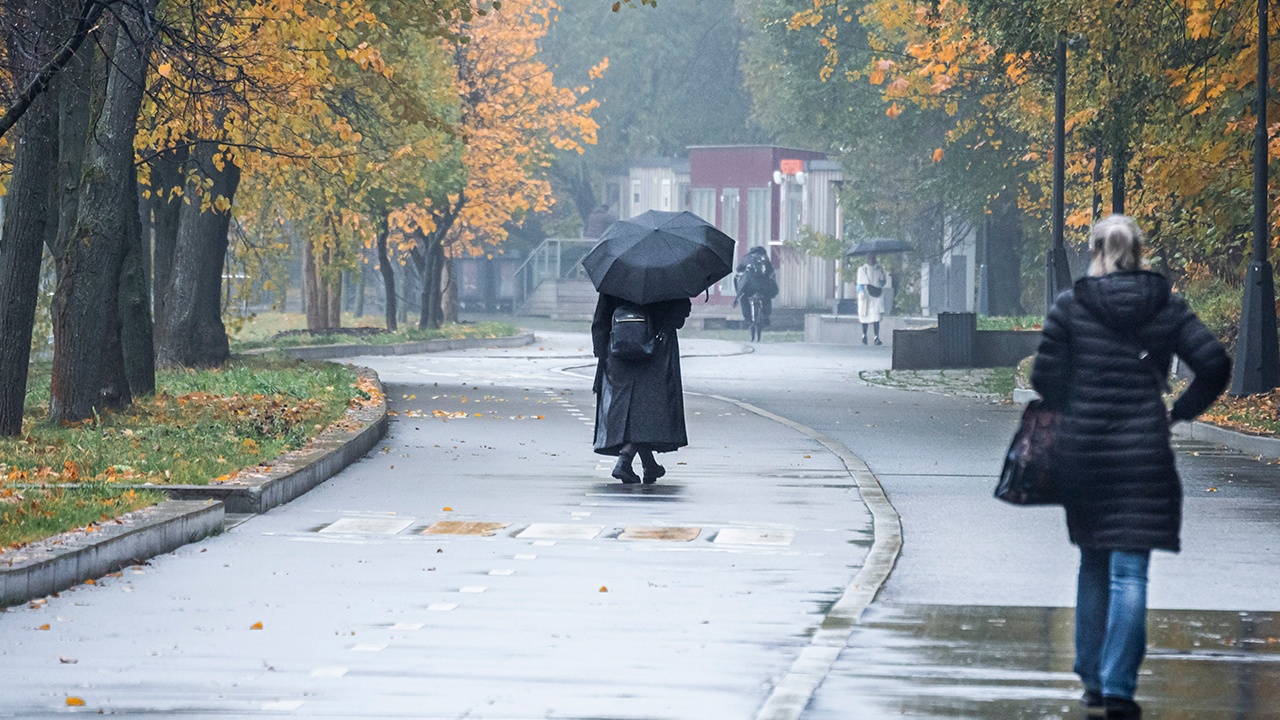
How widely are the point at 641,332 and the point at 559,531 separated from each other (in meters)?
2.55

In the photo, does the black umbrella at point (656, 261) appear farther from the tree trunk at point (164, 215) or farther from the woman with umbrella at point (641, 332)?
the tree trunk at point (164, 215)

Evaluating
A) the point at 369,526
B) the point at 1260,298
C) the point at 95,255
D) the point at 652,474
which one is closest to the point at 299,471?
the point at 369,526

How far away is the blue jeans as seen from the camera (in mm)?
6789

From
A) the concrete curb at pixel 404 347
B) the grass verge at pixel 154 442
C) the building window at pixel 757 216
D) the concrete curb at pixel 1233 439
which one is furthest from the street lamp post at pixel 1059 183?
the building window at pixel 757 216

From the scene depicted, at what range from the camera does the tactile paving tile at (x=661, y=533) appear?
38.2ft

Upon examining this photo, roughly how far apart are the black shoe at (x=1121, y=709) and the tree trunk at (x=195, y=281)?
2144 centimetres

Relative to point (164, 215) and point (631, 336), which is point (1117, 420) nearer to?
point (631, 336)

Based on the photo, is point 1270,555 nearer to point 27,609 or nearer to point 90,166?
point 27,609

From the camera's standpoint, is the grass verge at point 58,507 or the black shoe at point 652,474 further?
the black shoe at point 652,474

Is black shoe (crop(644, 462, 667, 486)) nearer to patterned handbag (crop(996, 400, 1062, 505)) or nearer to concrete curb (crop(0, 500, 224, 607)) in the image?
concrete curb (crop(0, 500, 224, 607))

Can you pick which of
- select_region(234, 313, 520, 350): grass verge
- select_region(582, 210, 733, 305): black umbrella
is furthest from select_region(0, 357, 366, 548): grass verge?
→ select_region(234, 313, 520, 350): grass verge

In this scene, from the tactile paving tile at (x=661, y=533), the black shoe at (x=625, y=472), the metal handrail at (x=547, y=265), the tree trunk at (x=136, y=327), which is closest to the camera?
the tactile paving tile at (x=661, y=533)

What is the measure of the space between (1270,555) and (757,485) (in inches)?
174

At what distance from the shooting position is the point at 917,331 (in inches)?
1303
